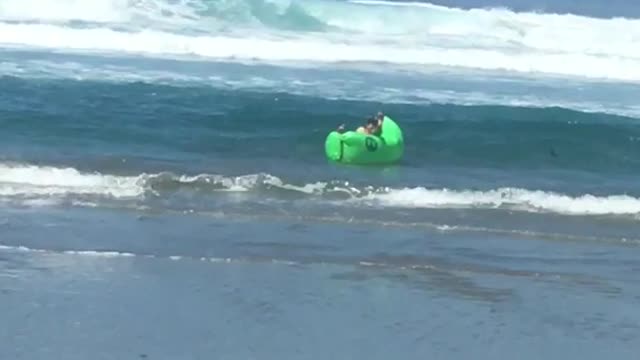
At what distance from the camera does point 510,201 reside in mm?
17438

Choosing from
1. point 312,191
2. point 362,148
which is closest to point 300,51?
point 362,148

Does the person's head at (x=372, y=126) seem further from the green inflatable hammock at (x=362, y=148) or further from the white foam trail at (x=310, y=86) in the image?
the white foam trail at (x=310, y=86)

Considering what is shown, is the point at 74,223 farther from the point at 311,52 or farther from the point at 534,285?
the point at 311,52

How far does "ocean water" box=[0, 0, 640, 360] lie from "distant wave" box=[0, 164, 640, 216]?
5cm

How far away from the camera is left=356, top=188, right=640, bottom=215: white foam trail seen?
16.9 metres

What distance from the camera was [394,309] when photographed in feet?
36.9

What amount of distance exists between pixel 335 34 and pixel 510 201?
19.1m

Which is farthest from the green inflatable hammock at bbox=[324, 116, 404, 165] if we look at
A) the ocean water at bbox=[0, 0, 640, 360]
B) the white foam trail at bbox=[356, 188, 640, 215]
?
the white foam trail at bbox=[356, 188, 640, 215]

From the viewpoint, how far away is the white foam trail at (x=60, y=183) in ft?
52.9

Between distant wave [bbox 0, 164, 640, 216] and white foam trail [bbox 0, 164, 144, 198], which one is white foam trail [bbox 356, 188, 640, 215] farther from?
white foam trail [bbox 0, 164, 144, 198]

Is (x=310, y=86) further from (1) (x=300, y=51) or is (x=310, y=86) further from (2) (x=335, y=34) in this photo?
(2) (x=335, y=34)

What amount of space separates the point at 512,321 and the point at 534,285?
4.77 ft

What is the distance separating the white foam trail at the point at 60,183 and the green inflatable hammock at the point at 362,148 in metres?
3.66

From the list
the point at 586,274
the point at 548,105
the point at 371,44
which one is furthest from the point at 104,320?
the point at 371,44
